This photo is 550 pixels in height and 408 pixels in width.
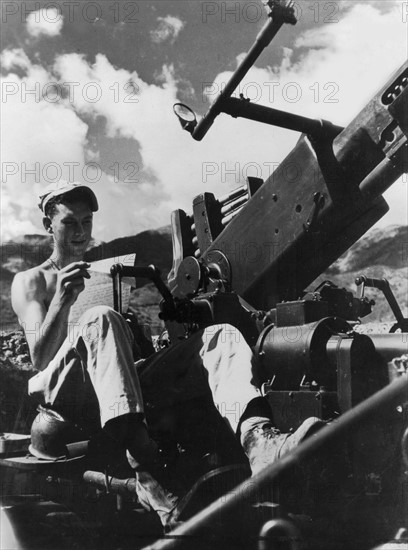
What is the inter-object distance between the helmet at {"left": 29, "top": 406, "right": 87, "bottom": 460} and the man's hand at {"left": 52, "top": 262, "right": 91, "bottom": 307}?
36cm

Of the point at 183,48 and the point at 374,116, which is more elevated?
the point at 183,48

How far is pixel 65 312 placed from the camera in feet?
6.22

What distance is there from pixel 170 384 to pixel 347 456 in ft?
1.91

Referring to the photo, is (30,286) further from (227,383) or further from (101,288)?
(227,383)

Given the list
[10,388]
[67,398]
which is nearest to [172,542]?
[67,398]

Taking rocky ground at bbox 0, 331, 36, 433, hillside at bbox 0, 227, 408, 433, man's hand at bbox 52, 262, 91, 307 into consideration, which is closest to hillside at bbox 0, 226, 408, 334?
hillside at bbox 0, 227, 408, 433

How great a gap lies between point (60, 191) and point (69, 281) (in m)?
0.52

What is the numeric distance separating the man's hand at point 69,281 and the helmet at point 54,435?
36 cm

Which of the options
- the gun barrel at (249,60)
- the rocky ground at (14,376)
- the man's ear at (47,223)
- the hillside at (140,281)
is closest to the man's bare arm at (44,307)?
the man's ear at (47,223)

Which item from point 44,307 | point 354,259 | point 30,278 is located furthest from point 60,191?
point 354,259

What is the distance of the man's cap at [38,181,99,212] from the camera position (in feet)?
7.36

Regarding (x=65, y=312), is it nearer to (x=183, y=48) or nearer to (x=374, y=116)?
(x=183, y=48)

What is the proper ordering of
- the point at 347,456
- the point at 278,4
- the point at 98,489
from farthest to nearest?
1. the point at 98,489
2. the point at 278,4
3. the point at 347,456

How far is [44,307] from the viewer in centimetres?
203
